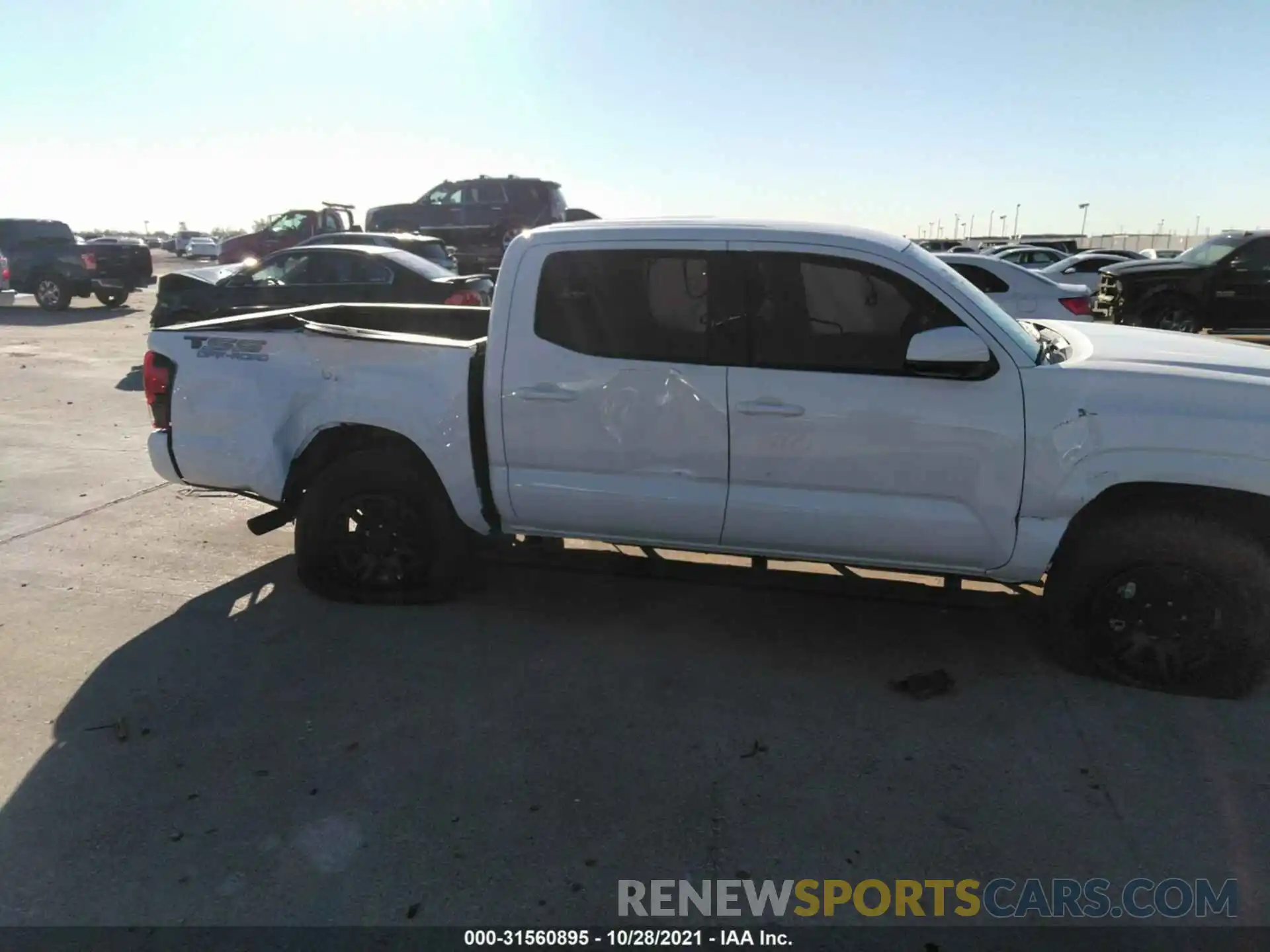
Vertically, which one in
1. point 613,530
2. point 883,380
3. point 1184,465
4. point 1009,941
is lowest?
point 1009,941

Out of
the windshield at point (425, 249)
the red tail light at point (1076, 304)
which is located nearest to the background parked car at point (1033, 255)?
the red tail light at point (1076, 304)

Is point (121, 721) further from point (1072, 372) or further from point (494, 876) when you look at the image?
point (1072, 372)

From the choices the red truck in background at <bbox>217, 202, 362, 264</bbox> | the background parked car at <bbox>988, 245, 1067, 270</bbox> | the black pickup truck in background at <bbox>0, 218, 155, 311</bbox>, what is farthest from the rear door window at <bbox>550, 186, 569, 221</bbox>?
the background parked car at <bbox>988, 245, 1067, 270</bbox>

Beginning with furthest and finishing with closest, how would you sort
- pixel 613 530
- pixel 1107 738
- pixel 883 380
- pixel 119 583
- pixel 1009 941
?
pixel 119 583 < pixel 613 530 < pixel 883 380 < pixel 1107 738 < pixel 1009 941

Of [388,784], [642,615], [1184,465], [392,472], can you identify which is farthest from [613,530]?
[1184,465]

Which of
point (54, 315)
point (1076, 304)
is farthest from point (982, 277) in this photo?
point (54, 315)

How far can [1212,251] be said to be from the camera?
46.8ft

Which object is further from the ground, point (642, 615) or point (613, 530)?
point (613, 530)

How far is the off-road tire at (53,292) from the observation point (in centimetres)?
1925

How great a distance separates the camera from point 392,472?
446cm

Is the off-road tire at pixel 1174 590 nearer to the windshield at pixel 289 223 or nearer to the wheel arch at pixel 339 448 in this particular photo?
the wheel arch at pixel 339 448

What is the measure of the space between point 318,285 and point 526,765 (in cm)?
1001

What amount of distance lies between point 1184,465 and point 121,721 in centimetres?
438

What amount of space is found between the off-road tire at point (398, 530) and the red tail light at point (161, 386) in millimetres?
836
